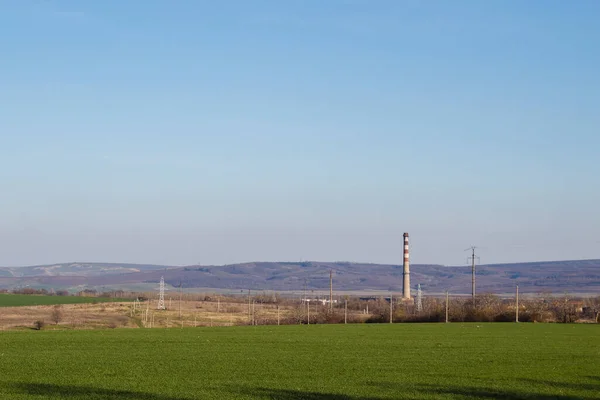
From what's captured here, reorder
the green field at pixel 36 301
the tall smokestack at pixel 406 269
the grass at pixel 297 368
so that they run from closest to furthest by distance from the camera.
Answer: the grass at pixel 297 368 < the green field at pixel 36 301 < the tall smokestack at pixel 406 269

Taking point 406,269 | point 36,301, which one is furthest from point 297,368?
point 406,269

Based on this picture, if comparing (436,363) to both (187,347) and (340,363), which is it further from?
(187,347)

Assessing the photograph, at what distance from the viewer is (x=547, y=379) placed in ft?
61.7

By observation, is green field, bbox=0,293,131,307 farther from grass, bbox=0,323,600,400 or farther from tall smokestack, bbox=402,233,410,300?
grass, bbox=0,323,600,400

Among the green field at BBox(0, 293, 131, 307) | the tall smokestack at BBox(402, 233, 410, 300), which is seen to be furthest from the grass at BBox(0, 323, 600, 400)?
the tall smokestack at BBox(402, 233, 410, 300)

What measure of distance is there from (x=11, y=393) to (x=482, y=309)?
4648cm

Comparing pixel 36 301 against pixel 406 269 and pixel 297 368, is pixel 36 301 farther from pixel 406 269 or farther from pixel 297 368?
pixel 297 368

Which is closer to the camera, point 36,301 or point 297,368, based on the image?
point 297,368

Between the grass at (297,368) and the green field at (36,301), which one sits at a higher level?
the grass at (297,368)

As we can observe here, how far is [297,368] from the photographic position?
21.0 meters

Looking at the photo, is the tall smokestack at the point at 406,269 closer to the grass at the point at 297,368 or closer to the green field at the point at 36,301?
the green field at the point at 36,301

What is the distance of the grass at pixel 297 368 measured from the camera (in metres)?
16.5

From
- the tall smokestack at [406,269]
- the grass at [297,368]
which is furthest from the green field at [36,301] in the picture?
the grass at [297,368]

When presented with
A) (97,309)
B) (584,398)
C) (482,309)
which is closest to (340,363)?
(584,398)
